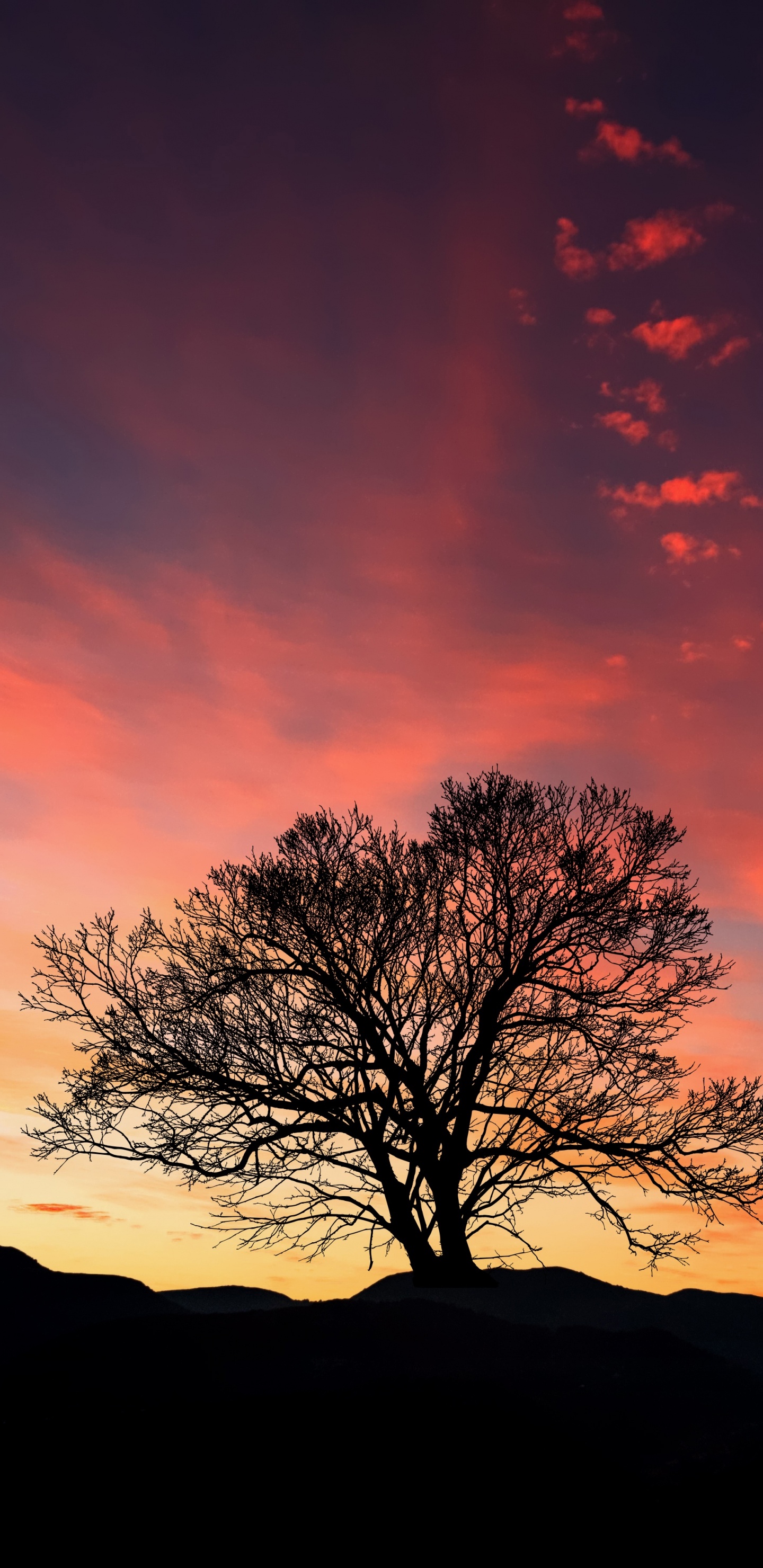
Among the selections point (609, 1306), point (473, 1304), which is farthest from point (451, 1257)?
point (609, 1306)

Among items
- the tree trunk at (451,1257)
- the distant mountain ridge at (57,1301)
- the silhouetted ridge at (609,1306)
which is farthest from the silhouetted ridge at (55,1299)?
the tree trunk at (451,1257)

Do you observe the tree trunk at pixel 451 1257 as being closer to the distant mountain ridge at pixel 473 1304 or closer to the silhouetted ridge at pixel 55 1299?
the distant mountain ridge at pixel 473 1304

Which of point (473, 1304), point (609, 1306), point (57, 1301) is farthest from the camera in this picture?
point (609, 1306)

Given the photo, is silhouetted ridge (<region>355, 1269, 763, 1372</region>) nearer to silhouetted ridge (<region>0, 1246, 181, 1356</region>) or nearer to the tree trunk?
silhouetted ridge (<region>0, 1246, 181, 1356</region>)

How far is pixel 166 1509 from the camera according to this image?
8.74 metres

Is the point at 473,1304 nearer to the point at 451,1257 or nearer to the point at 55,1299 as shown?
the point at 55,1299

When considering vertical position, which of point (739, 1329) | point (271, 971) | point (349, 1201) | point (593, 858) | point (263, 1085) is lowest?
point (739, 1329)

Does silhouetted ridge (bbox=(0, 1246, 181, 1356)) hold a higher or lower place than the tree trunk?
lower

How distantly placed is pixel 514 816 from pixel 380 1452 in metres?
9.10

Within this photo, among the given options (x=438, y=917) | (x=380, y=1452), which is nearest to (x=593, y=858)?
(x=438, y=917)

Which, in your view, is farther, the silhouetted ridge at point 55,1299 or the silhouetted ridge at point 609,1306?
the silhouetted ridge at point 609,1306

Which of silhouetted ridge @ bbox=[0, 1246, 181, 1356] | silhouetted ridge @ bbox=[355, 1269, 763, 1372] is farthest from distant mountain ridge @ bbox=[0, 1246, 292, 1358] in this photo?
silhouetted ridge @ bbox=[355, 1269, 763, 1372]

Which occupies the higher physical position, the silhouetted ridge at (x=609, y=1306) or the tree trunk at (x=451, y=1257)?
the tree trunk at (x=451, y=1257)

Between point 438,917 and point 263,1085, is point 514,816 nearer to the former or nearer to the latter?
point 438,917
